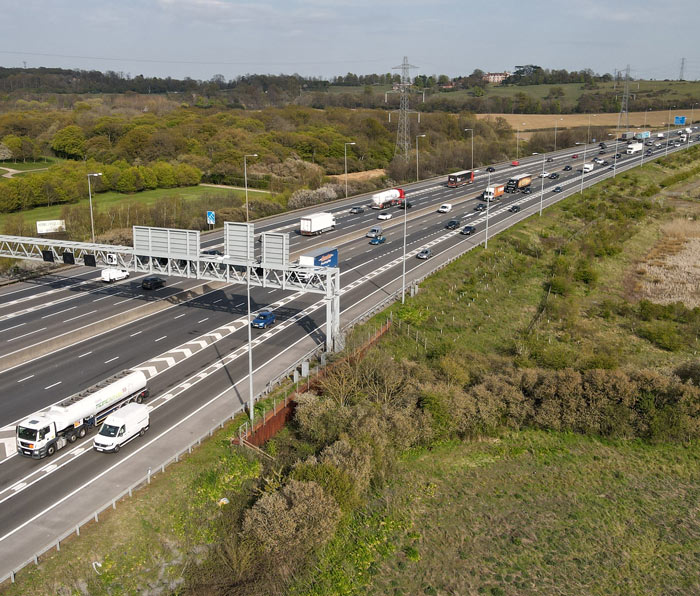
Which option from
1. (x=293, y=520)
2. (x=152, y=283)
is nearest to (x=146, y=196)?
(x=152, y=283)

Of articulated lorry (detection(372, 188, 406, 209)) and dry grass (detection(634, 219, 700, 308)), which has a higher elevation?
articulated lorry (detection(372, 188, 406, 209))

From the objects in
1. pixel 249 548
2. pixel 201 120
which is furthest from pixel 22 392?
pixel 201 120

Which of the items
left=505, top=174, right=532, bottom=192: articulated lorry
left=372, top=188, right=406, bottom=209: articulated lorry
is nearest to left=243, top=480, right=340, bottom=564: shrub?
left=372, top=188, right=406, bottom=209: articulated lorry

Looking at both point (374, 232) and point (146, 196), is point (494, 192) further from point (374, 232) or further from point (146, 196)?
point (146, 196)

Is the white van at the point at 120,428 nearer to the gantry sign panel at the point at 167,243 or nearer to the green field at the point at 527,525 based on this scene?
the green field at the point at 527,525

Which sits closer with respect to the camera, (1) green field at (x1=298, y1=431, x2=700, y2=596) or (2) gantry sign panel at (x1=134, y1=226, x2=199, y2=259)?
(1) green field at (x1=298, y1=431, x2=700, y2=596)

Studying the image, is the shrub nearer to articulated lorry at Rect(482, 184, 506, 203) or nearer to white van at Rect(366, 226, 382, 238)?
white van at Rect(366, 226, 382, 238)
